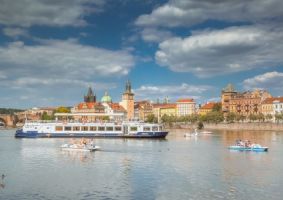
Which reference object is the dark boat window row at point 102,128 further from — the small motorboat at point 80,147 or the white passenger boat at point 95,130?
the small motorboat at point 80,147

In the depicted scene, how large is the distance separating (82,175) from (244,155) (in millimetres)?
28423

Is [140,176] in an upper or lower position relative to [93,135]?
lower

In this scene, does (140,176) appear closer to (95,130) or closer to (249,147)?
(249,147)

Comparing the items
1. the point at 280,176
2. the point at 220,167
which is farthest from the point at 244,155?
the point at 280,176

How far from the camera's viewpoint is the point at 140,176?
45.3 meters

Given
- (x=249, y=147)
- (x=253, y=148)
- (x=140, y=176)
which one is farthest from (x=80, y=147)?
(x=140, y=176)

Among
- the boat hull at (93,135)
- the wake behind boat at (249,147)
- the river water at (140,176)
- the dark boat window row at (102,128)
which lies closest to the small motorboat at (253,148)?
the wake behind boat at (249,147)

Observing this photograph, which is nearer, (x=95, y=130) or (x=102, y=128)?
(x=95, y=130)

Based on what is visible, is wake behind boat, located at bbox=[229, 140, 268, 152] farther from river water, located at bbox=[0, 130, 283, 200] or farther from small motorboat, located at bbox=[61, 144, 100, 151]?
small motorboat, located at bbox=[61, 144, 100, 151]

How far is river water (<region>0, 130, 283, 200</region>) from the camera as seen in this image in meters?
36.8

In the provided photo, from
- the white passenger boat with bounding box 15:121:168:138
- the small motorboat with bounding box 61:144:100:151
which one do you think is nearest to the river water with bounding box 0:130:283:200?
the small motorboat with bounding box 61:144:100:151

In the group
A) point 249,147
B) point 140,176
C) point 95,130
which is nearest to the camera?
point 140,176

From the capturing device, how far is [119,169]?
50156 mm

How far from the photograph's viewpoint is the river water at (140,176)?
1448 inches
